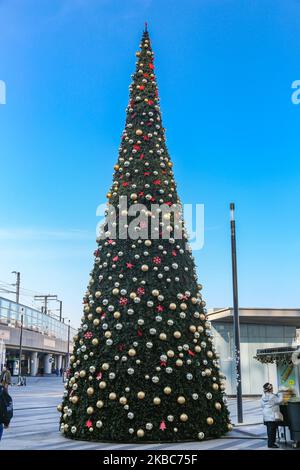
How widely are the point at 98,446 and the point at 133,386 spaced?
3.91 feet

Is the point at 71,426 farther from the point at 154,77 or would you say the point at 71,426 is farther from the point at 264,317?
the point at 264,317

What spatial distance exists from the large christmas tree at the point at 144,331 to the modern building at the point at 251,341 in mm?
13663

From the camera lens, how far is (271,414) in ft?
29.6

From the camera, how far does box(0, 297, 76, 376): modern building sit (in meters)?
47.5

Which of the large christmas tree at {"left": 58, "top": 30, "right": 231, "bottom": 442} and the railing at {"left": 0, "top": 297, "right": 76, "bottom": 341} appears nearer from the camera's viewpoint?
the large christmas tree at {"left": 58, "top": 30, "right": 231, "bottom": 442}

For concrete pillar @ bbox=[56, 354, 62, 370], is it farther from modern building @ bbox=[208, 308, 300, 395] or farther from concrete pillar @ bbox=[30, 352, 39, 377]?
modern building @ bbox=[208, 308, 300, 395]

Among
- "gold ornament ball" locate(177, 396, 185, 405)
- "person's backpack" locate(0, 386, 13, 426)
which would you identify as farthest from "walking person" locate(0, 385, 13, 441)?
"gold ornament ball" locate(177, 396, 185, 405)

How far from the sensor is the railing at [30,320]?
157ft

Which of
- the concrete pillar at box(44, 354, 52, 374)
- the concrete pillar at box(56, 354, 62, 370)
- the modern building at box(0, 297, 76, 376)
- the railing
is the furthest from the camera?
the concrete pillar at box(56, 354, 62, 370)

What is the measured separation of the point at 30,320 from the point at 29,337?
9.83 feet

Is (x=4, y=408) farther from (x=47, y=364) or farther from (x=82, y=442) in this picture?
(x=47, y=364)

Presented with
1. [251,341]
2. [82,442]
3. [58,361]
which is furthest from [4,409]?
[58,361]

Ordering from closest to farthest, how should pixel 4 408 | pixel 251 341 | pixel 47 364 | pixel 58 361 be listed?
pixel 4 408 < pixel 251 341 < pixel 47 364 < pixel 58 361

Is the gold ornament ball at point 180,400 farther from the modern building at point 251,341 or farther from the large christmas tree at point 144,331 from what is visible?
the modern building at point 251,341
